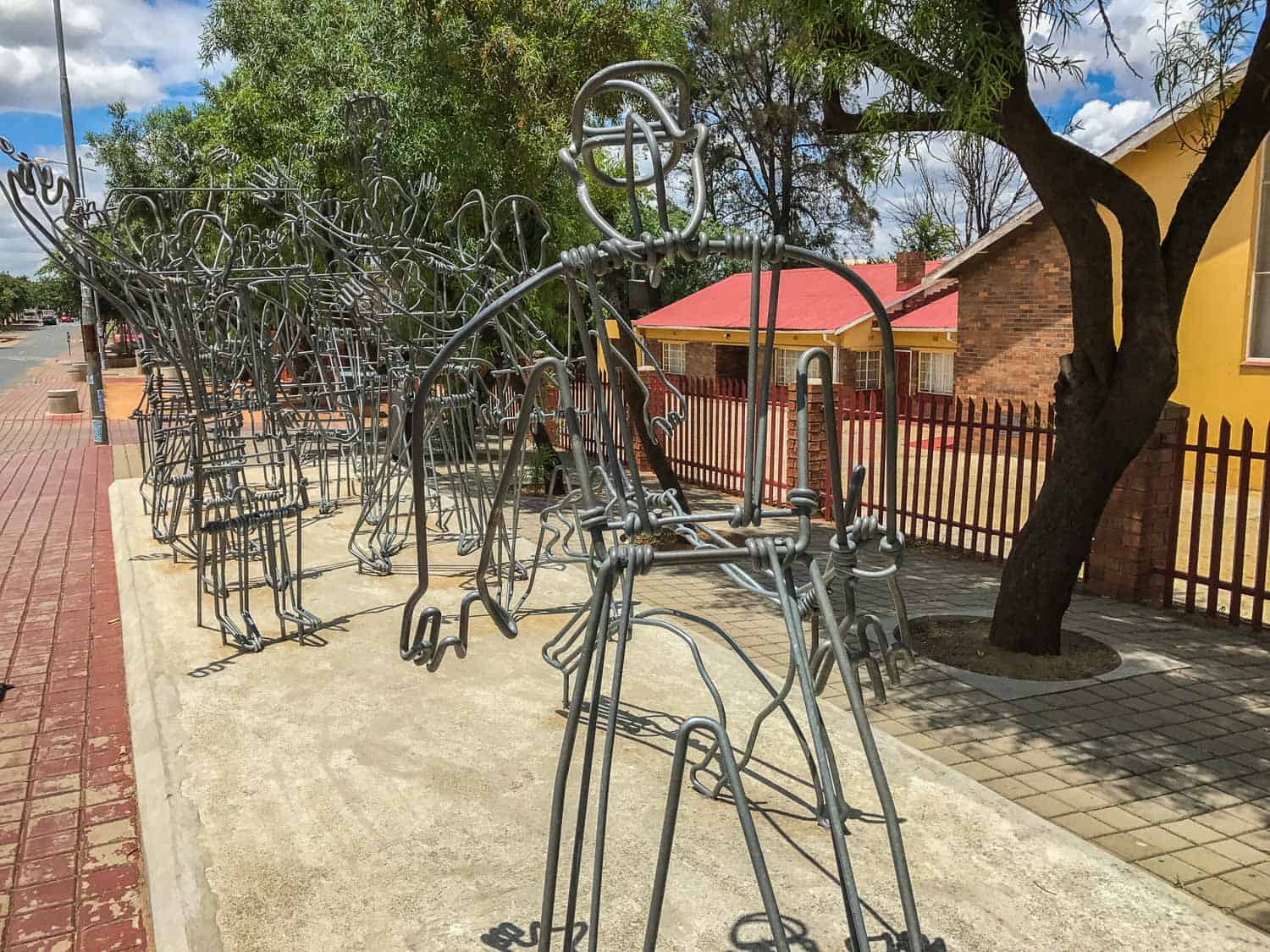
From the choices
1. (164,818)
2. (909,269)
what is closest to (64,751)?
(164,818)

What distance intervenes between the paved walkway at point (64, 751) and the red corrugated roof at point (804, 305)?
14.1m

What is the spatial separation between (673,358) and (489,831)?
83.7 feet

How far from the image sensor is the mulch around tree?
5.39 meters

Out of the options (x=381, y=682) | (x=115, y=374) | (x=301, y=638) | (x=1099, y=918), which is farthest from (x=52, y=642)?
(x=115, y=374)

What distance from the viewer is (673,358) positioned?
28641 millimetres

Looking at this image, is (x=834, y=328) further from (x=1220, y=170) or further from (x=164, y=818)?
(x=164, y=818)

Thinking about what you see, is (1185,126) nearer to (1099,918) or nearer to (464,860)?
(1099,918)

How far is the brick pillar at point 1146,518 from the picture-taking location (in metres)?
6.64

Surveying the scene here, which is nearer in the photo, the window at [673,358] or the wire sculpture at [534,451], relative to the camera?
the wire sculpture at [534,451]

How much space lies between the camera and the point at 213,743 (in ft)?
14.4

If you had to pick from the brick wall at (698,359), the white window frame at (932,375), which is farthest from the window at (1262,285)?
the brick wall at (698,359)

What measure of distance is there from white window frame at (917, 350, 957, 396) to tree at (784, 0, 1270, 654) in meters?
16.2

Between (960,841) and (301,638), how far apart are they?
12.6 feet

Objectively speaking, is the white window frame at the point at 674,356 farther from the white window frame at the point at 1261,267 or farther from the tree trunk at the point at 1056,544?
the tree trunk at the point at 1056,544
